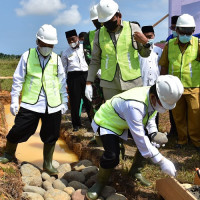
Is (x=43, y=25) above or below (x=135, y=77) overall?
above

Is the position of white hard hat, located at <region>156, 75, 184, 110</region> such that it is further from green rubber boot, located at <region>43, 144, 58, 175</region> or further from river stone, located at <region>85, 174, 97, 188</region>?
green rubber boot, located at <region>43, 144, 58, 175</region>

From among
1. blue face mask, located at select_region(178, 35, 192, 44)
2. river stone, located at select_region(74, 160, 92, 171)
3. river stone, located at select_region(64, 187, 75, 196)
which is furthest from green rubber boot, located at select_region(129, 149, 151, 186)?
blue face mask, located at select_region(178, 35, 192, 44)

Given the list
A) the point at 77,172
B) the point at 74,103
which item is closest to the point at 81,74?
the point at 74,103

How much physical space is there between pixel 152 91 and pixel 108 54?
1059 mm

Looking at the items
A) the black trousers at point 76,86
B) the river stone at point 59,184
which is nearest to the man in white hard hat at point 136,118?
the river stone at point 59,184

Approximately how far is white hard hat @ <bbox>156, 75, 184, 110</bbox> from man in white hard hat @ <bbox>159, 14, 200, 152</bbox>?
1.79m

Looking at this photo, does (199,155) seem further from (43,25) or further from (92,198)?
(43,25)

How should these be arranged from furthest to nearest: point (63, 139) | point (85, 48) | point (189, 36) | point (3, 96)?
point (3, 96) < point (63, 139) < point (85, 48) < point (189, 36)

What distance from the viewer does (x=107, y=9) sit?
133 inches

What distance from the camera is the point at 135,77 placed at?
366cm

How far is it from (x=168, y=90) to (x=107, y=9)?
1.28 meters

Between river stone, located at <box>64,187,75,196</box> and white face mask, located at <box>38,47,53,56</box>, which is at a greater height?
white face mask, located at <box>38,47,53,56</box>

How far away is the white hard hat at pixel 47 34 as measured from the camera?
12.0 ft

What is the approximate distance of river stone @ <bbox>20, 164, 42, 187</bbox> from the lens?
376 centimetres
